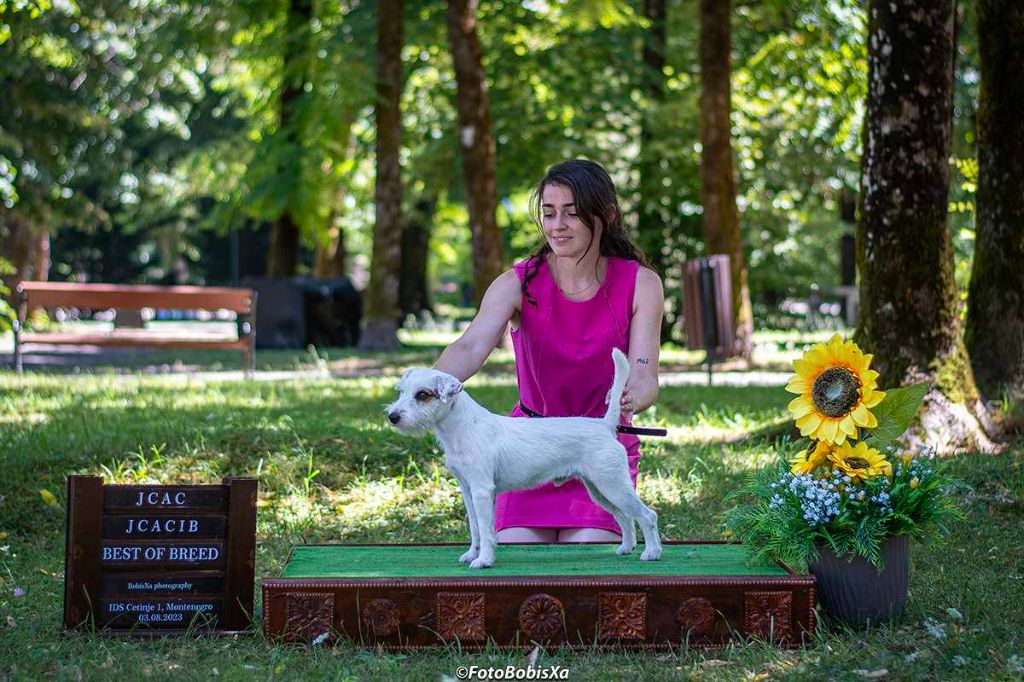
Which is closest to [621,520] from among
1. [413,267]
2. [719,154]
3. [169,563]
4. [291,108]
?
[169,563]

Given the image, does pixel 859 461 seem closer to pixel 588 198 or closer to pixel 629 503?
pixel 629 503

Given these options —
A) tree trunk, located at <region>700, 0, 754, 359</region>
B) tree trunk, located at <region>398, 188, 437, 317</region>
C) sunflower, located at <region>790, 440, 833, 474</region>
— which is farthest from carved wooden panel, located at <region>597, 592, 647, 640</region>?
tree trunk, located at <region>398, 188, 437, 317</region>

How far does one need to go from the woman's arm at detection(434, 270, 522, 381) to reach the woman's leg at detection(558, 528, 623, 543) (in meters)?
0.94

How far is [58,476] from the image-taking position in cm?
782

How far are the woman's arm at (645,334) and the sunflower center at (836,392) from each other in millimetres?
714

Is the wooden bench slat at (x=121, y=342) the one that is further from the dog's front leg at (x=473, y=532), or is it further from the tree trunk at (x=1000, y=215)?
the dog's front leg at (x=473, y=532)

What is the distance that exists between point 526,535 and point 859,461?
161cm

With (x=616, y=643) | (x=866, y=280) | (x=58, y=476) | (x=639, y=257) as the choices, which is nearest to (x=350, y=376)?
(x=58, y=476)

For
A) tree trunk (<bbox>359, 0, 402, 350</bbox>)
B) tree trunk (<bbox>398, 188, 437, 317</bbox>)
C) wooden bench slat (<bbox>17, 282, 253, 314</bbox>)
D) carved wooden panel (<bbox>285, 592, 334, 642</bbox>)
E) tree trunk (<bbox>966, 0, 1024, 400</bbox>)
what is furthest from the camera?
tree trunk (<bbox>398, 188, 437, 317</bbox>)

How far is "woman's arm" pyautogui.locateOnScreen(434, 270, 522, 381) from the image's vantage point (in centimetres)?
508

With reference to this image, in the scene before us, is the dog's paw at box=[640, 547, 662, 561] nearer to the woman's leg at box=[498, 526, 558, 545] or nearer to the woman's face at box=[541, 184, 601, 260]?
the woman's leg at box=[498, 526, 558, 545]

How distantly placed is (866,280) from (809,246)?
3261 cm

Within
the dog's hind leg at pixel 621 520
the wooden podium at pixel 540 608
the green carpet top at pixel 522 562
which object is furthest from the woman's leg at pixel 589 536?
the wooden podium at pixel 540 608

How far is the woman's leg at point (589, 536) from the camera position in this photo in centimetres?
543
